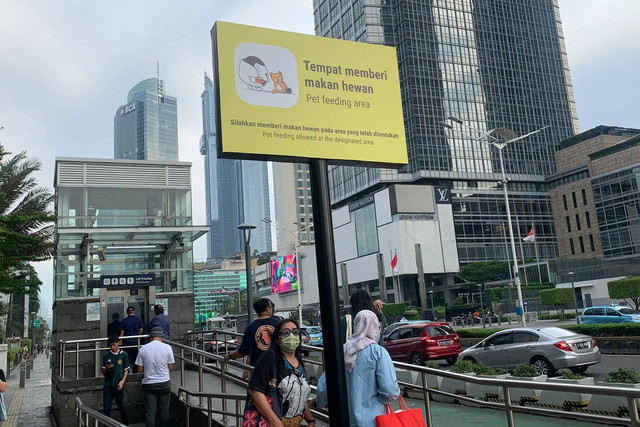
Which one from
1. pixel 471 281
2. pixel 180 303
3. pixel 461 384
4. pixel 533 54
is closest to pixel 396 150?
pixel 461 384

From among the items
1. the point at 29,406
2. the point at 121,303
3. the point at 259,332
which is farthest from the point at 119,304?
the point at 259,332

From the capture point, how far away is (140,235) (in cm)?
1683

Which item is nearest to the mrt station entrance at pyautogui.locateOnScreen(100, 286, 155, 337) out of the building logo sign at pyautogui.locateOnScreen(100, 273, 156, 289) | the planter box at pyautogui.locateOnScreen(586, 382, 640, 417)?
the building logo sign at pyautogui.locateOnScreen(100, 273, 156, 289)

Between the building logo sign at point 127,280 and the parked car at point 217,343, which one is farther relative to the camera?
the building logo sign at point 127,280

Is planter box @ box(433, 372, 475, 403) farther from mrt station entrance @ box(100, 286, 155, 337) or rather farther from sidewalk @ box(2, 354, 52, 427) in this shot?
sidewalk @ box(2, 354, 52, 427)

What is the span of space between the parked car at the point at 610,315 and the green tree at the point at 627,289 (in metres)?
13.7

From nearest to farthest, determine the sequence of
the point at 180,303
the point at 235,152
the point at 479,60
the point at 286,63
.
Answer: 1. the point at 235,152
2. the point at 286,63
3. the point at 180,303
4. the point at 479,60

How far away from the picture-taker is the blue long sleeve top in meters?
4.25

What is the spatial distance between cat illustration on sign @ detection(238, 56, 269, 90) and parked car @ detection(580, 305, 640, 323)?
29.6 meters

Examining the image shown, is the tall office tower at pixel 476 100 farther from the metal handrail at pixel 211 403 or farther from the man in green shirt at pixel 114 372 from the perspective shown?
the metal handrail at pixel 211 403

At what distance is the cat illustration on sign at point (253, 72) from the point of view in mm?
4848

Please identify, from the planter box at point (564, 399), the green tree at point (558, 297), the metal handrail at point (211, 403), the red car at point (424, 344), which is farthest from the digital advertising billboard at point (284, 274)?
the planter box at point (564, 399)

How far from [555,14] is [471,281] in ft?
250

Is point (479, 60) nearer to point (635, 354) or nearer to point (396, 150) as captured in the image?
point (635, 354)
